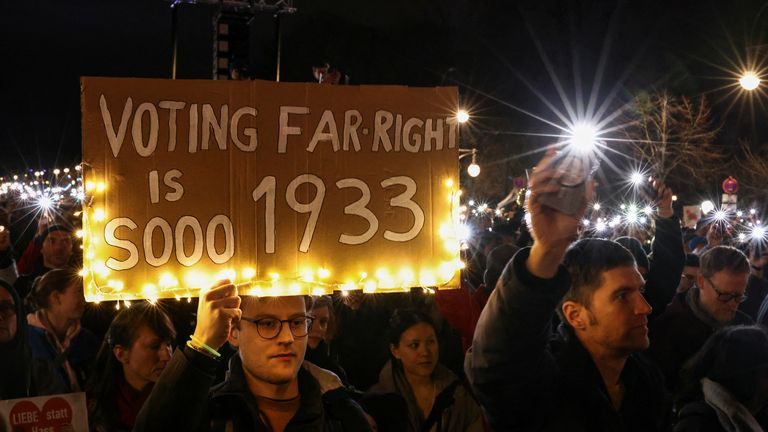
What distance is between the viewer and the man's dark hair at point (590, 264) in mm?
3447

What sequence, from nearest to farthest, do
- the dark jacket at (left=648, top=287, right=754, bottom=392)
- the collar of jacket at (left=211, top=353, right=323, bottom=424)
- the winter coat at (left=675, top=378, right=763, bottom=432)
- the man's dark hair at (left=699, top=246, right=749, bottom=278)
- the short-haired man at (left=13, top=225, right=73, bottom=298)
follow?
the collar of jacket at (left=211, top=353, right=323, bottom=424)
the winter coat at (left=675, top=378, right=763, bottom=432)
the dark jacket at (left=648, top=287, right=754, bottom=392)
the man's dark hair at (left=699, top=246, right=749, bottom=278)
the short-haired man at (left=13, top=225, right=73, bottom=298)

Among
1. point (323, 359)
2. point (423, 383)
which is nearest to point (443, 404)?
point (423, 383)

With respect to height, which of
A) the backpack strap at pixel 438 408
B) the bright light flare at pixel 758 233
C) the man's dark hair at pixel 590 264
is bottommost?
the backpack strap at pixel 438 408

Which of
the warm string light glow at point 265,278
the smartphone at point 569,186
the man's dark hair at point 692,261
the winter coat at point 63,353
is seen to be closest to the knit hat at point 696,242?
the man's dark hair at point 692,261

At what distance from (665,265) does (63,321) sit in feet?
13.5

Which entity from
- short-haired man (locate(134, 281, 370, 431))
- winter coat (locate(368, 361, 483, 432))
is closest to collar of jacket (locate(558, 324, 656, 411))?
short-haired man (locate(134, 281, 370, 431))

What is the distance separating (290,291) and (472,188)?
32070 mm

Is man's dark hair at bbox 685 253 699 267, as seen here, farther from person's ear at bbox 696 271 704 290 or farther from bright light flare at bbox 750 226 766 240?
bright light flare at bbox 750 226 766 240

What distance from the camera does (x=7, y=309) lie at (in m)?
5.14

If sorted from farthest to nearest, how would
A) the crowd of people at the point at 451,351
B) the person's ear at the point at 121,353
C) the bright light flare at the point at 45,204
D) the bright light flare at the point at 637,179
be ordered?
the bright light flare at the point at 45,204 → the bright light flare at the point at 637,179 → the person's ear at the point at 121,353 → the crowd of people at the point at 451,351

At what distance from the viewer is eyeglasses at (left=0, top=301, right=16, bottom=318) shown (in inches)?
201

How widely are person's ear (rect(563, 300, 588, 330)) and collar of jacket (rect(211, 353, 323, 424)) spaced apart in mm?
1171

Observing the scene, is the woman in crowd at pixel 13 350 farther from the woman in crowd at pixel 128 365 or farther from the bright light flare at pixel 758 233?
the bright light flare at pixel 758 233

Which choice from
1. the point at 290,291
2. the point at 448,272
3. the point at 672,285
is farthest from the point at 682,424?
the point at 290,291
